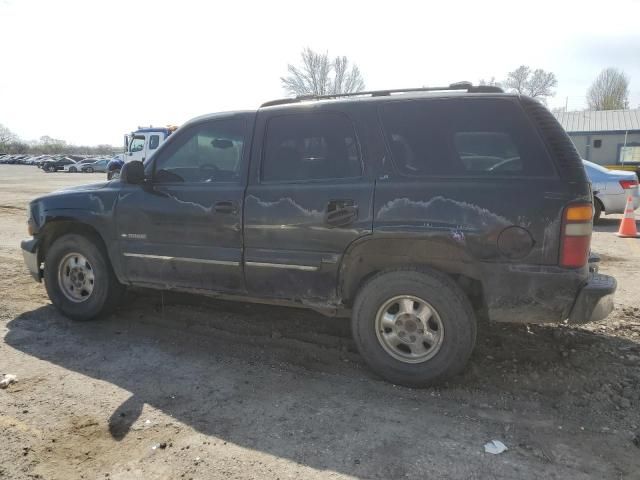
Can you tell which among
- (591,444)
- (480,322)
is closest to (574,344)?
(480,322)

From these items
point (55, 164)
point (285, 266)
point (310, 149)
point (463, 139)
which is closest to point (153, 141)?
point (310, 149)

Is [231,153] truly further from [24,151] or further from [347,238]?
[24,151]

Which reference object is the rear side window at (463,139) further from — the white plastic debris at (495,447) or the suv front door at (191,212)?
the white plastic debris at (495,447)

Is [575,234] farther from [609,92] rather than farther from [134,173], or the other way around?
[609,92]

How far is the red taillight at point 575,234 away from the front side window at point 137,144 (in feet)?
63.7

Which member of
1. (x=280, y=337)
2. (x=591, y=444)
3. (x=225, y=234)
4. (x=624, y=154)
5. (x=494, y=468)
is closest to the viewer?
(x=494, y=468)

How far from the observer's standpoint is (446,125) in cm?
331

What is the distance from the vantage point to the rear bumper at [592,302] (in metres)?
3.02

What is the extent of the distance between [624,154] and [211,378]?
35235 millimetres

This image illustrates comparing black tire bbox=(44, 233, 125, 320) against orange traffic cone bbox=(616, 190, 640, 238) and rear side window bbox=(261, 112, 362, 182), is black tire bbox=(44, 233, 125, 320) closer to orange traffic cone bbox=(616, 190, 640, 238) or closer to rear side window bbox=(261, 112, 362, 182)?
rear side window bbox=(261, 112, 362, 182)

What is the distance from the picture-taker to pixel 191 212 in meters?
3.96

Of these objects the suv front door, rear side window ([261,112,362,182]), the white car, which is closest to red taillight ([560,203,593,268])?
rear side window ([261,112,362,182])

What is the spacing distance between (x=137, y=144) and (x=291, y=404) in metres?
19.1

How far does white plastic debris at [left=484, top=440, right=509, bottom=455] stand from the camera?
8.71ft
